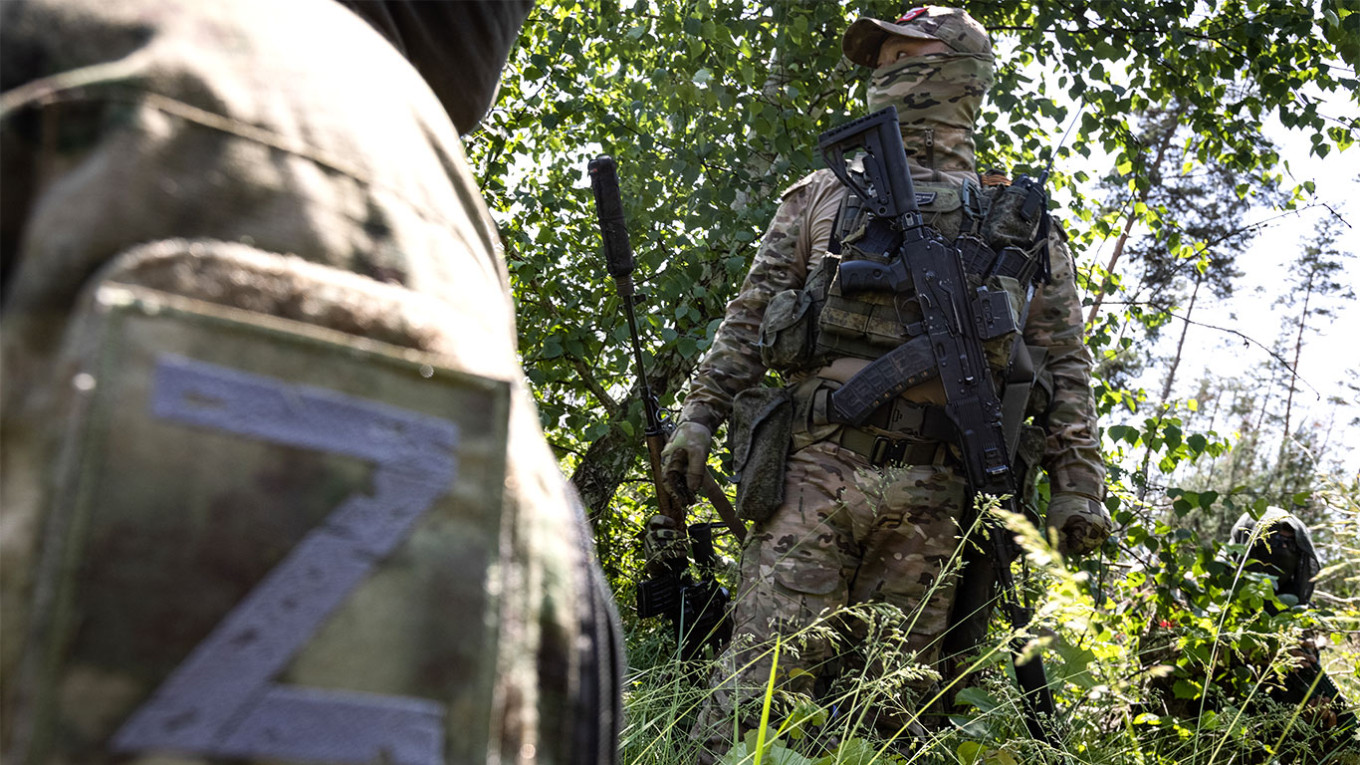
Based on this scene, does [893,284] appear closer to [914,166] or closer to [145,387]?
[914,166]

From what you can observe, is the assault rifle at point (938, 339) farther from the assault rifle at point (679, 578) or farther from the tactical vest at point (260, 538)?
the tactical vest at point (260, 538)

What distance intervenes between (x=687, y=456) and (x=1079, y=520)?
1.10 meters

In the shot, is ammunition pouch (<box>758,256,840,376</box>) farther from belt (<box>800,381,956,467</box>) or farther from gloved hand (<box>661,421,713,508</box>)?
gloved hand (<box>661,421,713,508</box>)

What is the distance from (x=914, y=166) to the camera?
308 centimetres

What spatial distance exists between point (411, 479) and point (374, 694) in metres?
0.08

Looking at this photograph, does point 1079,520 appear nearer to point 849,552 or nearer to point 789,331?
point 849,552

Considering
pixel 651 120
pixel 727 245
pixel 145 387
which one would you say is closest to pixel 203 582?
pixel 145 387

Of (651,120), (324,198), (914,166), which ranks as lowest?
(324,198)

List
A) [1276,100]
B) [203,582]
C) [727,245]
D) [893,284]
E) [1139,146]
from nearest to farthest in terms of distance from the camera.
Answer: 1. [203,582]
2. [893,284]
3. [727,245]
4. [1276,100]
5. [1139,146]

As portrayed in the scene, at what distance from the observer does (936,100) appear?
309 centimetres

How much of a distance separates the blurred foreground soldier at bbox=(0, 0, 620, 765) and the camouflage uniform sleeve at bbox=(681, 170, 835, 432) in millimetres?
2549

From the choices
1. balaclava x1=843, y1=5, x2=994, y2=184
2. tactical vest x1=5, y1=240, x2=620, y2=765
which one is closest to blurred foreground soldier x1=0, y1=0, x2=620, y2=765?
tactical vest x1=5, y1=240, x2=620, y2=765

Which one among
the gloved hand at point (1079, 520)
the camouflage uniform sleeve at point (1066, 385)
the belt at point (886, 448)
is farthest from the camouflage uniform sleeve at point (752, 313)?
the gloved hand at point (1079, 520)

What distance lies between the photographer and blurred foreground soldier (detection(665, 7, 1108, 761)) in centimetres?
271
